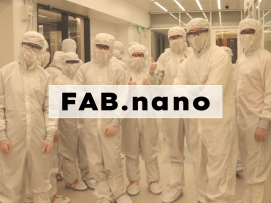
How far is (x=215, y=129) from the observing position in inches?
95.6

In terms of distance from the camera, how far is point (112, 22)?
28.6 feet

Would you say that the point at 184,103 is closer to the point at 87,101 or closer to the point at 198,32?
→ the point at 198,32

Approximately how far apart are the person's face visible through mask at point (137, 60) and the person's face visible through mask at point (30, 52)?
110 centimetres

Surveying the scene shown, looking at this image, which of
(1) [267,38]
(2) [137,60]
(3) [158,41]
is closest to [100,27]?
(3) [158,41]

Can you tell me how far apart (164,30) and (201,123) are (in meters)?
8.83

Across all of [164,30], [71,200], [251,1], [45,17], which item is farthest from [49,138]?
[164,30]

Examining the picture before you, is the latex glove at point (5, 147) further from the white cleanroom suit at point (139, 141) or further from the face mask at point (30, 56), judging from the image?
the white cleanroom suit at point (139, 141)

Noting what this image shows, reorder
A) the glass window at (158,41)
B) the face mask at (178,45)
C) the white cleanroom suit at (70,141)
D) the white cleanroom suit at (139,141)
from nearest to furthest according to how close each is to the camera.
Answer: the white cleanroom suit at (139,141), the face mask at (178,45), the white cleanroom suit at (70,141), the glass window at (158,41)

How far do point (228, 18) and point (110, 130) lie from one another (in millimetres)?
8770

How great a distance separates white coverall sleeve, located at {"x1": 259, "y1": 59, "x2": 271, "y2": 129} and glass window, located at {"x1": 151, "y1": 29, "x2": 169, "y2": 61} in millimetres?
8396

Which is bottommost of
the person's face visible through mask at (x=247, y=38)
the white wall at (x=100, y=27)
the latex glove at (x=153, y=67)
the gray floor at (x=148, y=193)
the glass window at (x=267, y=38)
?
the gray floor at (x=148, y=193)

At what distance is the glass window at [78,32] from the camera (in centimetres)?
688

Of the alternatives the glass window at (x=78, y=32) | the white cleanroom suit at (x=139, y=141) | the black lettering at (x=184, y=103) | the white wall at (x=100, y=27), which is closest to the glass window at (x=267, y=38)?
the white cleanroom suit at (x=139, y=141)

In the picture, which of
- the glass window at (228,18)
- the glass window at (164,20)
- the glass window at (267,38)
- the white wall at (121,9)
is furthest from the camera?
the glass window at (164,20)
